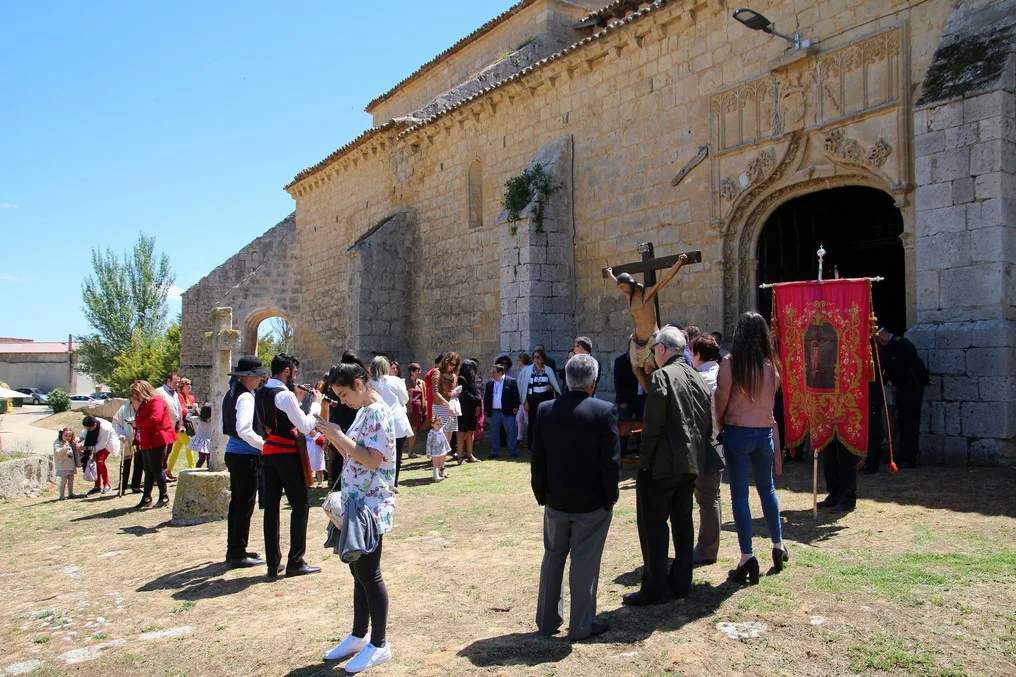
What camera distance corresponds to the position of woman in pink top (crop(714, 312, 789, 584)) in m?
4.60

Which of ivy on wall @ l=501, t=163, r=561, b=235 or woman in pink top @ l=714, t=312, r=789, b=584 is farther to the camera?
ivy on wall @ l=501, t=163, r=561, b=235

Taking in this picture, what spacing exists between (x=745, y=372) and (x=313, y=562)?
11.6 ft

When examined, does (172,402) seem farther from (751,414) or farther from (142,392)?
(751,414)

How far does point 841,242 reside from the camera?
12055mm

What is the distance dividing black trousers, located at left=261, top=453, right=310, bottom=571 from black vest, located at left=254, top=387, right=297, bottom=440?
15cm

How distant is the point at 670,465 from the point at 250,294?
22351 mm

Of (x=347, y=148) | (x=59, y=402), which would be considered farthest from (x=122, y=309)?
(x=347, y=148)

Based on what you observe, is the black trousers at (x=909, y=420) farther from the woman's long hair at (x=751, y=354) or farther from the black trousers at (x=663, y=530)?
the black trousers at (x=663, y=530)

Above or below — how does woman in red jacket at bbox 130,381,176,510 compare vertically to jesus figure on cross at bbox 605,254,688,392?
below

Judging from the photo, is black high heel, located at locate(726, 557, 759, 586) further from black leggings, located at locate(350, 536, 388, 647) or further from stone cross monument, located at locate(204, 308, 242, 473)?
stone cross monument, located at locate(204, 308, 242, 473)

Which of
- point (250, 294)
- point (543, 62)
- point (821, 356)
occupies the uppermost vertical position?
point (543, 62)

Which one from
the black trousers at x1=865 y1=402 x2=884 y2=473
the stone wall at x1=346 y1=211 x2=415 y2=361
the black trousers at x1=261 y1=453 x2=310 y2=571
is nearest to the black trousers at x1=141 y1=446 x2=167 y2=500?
the black trousers at x1=261 y1=453 x2=310 y2=571

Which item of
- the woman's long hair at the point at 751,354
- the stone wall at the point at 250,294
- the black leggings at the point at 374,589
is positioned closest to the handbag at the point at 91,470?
the black leggings at the point at 374,589

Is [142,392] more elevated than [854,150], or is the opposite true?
[854,150]
